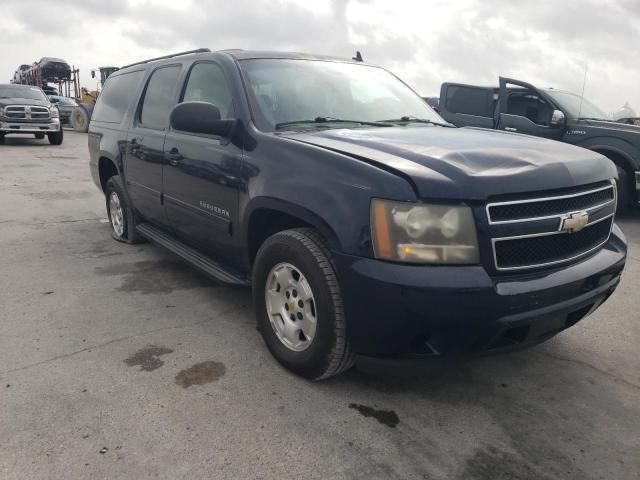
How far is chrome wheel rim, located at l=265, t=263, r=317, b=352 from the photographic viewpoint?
8.82 feet

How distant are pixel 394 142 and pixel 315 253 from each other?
712mm

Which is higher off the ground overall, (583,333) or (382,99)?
(382,99)

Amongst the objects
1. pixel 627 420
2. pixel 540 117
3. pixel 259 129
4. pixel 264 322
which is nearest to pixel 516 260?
pixel 627 420

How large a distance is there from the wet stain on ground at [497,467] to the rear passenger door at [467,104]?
744 cm

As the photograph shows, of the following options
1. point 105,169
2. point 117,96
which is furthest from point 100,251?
point 117,96

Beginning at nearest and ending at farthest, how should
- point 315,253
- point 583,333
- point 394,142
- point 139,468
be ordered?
point 139,468
point 315,253
point 394,142
point 583,333

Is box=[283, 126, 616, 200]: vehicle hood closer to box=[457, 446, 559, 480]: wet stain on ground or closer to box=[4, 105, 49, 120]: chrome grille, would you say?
box=[457, 446, 559, 480]: wet stain on ground

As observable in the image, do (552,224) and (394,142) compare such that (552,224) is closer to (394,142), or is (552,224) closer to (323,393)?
(394,142)

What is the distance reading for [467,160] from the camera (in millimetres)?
2428

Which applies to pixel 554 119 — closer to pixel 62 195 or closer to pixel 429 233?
pixel 429 233

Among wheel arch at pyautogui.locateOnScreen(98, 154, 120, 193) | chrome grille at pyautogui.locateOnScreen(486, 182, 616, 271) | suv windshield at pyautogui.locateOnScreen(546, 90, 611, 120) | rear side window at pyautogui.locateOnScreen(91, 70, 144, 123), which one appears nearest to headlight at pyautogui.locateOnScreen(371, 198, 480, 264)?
chrome grille at pyautogui.locateOnScreen(486, 182, 616, 271)

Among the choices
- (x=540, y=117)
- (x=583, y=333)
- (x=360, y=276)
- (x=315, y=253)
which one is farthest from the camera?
(x=540, y=117)

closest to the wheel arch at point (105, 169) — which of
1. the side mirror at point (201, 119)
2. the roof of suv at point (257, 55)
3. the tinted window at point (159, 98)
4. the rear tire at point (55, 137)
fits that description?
the tinted window at point (159, 98)

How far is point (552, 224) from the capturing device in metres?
2.41
